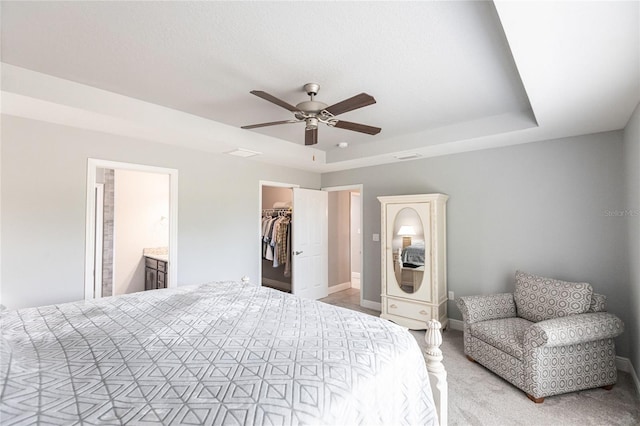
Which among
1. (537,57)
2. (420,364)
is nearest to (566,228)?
(537,57)

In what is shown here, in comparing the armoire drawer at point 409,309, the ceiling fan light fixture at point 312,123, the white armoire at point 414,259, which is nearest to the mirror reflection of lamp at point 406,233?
the white armoire at point 414,259

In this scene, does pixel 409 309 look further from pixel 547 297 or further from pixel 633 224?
pixel 633 224

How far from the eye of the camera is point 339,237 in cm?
598

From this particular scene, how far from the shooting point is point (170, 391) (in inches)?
41.1

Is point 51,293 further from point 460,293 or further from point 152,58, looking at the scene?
point 460,293

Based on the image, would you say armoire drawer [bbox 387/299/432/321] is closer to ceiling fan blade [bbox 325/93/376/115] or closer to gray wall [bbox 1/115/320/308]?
gray wall [bbox 1/115/320/308]

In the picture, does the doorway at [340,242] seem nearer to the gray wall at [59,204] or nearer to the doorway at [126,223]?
the gray wall at [59,204]

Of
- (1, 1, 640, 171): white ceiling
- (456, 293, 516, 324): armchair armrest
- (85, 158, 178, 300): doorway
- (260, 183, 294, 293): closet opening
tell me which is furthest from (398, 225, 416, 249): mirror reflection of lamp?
(85, 158, 178, 300): doorway

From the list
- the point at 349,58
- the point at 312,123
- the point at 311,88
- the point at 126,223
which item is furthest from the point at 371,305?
the point at 126,223

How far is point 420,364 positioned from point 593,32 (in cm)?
187

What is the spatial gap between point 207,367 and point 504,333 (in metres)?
2.55

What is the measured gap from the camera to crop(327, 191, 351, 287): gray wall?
5.78 m

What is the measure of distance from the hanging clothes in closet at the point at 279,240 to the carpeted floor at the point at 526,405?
3.35 m

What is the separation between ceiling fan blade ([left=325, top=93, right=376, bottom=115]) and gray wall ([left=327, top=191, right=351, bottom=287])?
11.9ft
